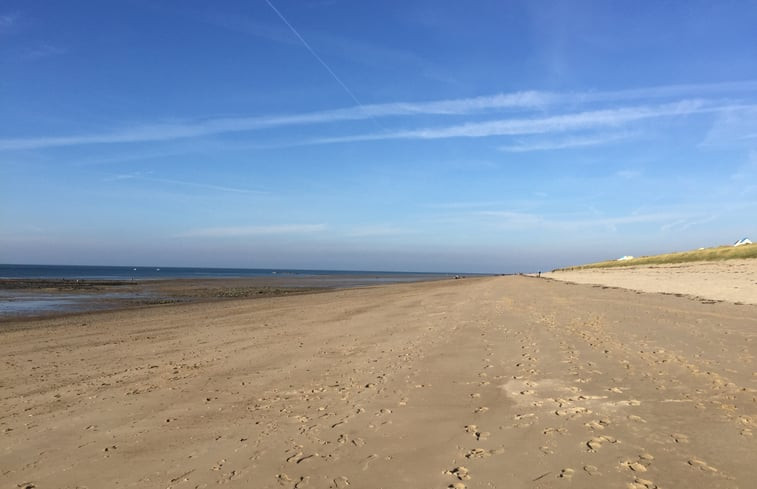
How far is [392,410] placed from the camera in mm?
6738

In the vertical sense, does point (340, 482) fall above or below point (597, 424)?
below

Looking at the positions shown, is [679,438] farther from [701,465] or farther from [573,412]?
[573,412]

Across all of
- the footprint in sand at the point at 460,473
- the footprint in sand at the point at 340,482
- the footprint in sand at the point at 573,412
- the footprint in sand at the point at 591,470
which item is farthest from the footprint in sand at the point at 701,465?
the footprint in sand at the point at 340,482

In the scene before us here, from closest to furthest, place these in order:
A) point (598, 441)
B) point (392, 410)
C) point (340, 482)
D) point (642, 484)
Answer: point (642, 484), point (340, 482), point (598, 441), point (392, 410)

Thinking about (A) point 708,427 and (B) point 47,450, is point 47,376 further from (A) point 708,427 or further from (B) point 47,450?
(A) point 708,427

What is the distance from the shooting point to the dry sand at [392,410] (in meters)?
4.77

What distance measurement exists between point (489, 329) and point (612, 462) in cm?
935

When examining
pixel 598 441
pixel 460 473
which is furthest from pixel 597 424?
pixel 460 473

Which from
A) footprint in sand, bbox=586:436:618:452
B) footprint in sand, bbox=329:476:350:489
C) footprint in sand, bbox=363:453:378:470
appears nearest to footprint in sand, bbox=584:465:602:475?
footprint in sand, bbox=586:436:618:452

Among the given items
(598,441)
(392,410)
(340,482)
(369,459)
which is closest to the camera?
(340,482)

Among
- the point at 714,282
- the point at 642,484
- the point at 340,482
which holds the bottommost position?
the point at 340,482

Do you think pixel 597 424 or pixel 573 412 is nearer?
pixel 597 424

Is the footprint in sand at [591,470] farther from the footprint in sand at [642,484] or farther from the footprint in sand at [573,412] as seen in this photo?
the footprint in sand at [573,412]

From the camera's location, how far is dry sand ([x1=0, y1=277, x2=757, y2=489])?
→ 4.77m
